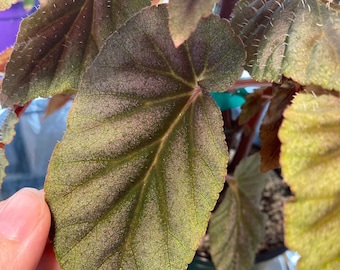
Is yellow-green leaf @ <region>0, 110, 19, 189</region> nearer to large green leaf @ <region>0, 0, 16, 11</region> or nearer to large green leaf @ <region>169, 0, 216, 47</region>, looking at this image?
large green leaf @ <region>0, 0, 16, 11</region>

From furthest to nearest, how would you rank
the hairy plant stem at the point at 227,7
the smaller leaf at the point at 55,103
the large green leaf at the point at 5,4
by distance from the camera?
the smaller leaf at the point at 55,103 < the hairy plant stem at the point at 227,7 < the large green leaf at the point at 5,4

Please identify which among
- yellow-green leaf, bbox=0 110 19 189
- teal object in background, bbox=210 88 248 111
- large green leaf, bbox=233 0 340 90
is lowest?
teal object in background, bbox=210 88 248 111

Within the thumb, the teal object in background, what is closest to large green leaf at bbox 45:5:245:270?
the thumb

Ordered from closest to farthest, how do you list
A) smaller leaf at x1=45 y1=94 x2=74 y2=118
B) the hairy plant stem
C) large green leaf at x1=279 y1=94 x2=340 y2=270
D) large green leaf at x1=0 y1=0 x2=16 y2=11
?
1. large green leaf at x1=279 y1=94 x2=340 y2=270
2. large green leaf at x1=0 y1=0 x2=16 y2=11
3. the hairy plant stem
4. smaller leaf at x1=45 y1=94 x2=74 y2=118

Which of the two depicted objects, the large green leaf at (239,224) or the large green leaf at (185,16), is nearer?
the large green leaf at (185,16)

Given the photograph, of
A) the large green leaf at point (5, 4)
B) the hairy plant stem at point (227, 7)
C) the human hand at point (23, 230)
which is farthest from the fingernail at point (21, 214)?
the hairy plant stem at point (227, 7)

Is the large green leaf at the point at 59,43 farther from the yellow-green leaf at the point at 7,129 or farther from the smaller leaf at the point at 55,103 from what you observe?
the smaller leaf at the point at 55,103

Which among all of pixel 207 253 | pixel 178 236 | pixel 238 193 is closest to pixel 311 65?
pixel 178 236

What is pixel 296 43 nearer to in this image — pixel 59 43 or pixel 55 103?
pixel 59 43
